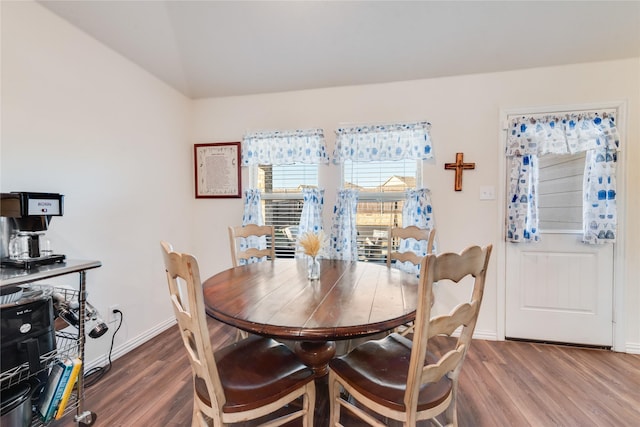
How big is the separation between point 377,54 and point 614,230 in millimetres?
2361

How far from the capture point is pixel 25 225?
4.81ft

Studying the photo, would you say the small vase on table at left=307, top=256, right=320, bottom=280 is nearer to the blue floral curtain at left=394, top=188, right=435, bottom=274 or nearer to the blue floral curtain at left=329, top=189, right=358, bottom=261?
the blue floral curtain at left=329, top=189, right=358, bottom=261

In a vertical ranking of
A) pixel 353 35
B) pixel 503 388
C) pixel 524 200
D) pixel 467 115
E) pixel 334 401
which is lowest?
pixel 503 388

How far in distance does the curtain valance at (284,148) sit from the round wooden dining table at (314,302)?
47.1 inches

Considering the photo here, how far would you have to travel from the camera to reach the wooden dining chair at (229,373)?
0.97 m

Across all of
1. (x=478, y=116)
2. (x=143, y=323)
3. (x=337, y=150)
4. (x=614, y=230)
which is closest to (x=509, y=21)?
(x=478, y=116)

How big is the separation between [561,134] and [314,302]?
2465mm

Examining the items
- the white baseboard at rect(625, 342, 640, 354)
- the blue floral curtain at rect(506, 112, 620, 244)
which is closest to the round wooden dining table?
the blue floral curtain at rect(506, 112, 620, 244)

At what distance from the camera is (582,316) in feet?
7.74

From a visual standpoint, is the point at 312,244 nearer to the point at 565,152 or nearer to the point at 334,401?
the point at 334,401

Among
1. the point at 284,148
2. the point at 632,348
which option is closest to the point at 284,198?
the point at 284,148

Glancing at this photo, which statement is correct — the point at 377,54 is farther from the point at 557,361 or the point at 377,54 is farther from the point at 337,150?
the point at 557,361

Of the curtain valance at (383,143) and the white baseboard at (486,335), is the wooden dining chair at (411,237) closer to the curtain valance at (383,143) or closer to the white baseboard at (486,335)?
the curtain valance at (383,143)

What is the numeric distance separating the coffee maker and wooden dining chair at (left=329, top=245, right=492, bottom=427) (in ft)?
5.22
